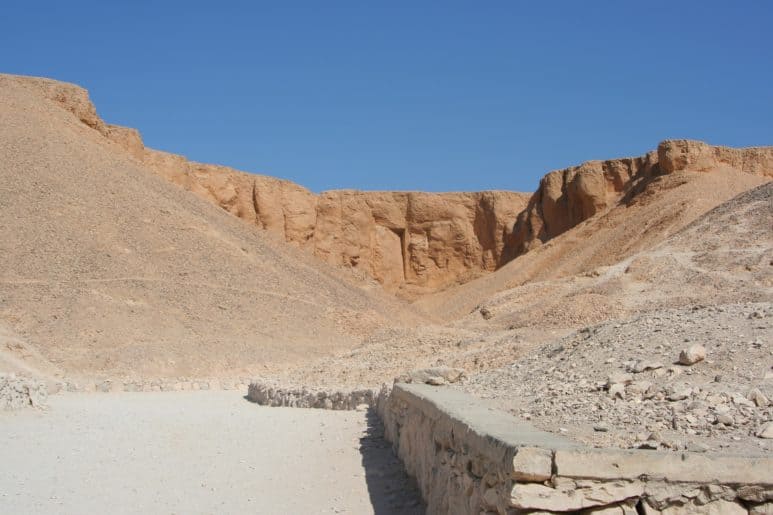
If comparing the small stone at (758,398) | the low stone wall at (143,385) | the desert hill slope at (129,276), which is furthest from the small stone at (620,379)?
the desert hill slope at (129,276)

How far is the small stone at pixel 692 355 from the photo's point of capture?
7.57 m

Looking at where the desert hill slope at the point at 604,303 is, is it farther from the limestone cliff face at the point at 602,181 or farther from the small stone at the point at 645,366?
the limestone cliff face at the point at 602,181

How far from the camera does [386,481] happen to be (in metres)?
8.85

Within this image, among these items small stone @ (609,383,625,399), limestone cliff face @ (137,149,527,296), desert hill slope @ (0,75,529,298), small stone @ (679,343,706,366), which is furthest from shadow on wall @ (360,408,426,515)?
limestone cliff face @ (137,149,527,296)

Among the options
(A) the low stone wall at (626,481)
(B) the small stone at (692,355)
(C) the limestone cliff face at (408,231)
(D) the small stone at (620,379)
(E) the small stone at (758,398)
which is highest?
(C) the limestone cliff face at (408,231)

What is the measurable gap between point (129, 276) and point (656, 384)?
2172cm

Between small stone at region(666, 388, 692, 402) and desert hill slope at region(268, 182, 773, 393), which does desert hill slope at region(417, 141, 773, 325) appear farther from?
small stone at region(666, 388, 692, 402)

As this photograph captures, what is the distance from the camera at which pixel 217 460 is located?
34.2 feet

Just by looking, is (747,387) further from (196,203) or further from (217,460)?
(196,203)

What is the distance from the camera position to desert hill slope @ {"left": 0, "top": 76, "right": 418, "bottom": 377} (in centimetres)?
2288

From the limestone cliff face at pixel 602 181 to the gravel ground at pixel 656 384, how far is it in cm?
3204

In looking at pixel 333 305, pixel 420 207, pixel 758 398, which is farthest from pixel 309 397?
pixel 420 207

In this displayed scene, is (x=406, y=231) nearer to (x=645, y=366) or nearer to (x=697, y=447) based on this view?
(x=645, y=366)

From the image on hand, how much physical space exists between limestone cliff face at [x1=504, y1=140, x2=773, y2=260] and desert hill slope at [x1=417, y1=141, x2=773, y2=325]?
0.05m
